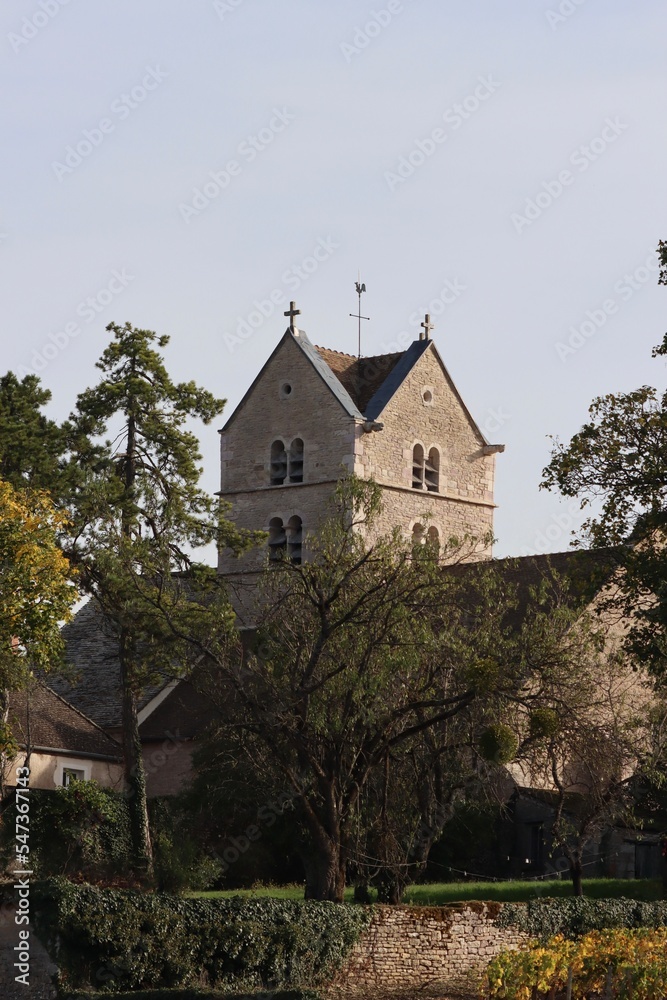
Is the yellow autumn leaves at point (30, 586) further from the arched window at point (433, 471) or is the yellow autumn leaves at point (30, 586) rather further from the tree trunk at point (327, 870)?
the arched window at point (433, 471)

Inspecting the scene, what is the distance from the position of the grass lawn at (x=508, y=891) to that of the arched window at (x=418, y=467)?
23592mm

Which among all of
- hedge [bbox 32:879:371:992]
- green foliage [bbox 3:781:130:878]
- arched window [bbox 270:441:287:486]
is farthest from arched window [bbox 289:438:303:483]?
hedge [bbox 32:879:371:992]

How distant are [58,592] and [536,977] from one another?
1042 cm

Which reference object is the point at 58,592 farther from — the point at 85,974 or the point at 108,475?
the point at 108,475

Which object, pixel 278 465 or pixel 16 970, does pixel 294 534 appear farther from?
pixel 16 970

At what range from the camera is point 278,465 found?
59.0m

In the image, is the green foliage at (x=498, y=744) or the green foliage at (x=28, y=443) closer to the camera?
the green foliage at (x=498, y=744)

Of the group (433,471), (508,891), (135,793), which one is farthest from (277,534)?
(508,891)

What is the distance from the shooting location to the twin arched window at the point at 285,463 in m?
58.4

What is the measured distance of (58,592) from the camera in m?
26.2

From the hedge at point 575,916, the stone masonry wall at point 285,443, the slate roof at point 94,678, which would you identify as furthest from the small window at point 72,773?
the hedge at point 575,916

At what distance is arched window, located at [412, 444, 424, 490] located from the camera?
5831cm

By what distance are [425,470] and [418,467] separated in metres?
0.31

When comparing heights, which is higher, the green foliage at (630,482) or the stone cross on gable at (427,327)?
the stone cross on gable at (427,327)
